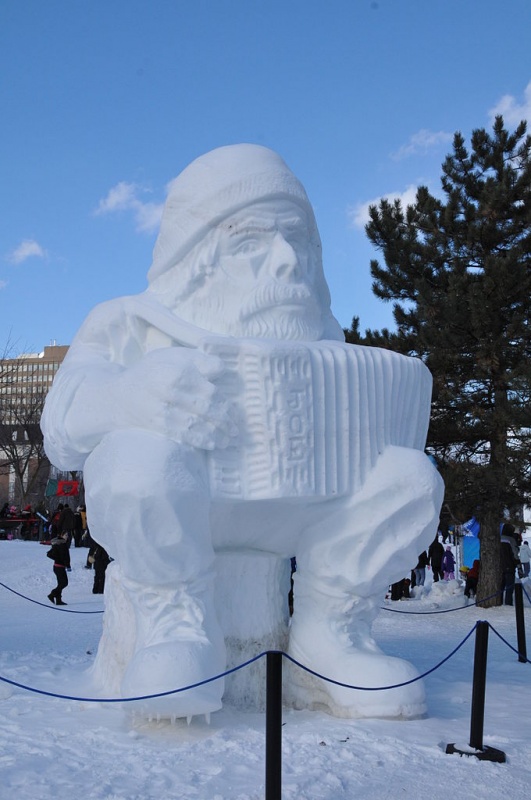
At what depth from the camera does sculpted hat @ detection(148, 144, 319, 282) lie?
4.03 metres

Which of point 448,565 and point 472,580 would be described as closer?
point 472,580

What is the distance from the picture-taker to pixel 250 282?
157 inches

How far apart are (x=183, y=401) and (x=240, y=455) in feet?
1.25

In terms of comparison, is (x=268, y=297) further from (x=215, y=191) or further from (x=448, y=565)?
(x=448, y=565)

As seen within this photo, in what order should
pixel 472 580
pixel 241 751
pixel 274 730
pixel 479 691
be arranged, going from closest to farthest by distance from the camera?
pixel 274 730 → pixel 241 751 → pixel 479 691 → pixel 472 580

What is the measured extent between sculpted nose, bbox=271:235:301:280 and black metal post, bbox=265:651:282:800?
207cm

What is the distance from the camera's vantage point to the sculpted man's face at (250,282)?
394 cm

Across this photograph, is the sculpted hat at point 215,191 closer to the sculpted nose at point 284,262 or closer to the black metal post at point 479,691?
the sculpted nose at point 284,262

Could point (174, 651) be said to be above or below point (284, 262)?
below

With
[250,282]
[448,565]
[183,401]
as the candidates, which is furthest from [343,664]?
[448,565]

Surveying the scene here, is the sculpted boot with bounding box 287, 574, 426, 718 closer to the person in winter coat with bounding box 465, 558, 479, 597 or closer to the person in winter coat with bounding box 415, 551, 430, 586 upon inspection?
the person in winter coat with bounding box 465, 558, 479, 597

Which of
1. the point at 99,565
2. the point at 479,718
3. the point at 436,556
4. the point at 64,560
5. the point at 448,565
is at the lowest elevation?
the point at 448,565

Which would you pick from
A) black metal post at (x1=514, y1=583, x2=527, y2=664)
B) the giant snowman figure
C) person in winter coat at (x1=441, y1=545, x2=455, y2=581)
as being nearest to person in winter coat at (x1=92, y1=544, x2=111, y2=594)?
black metal post at (x1=514, y1=583, x2=527, y2=664)

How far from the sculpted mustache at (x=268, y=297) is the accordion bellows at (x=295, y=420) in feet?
0.86
